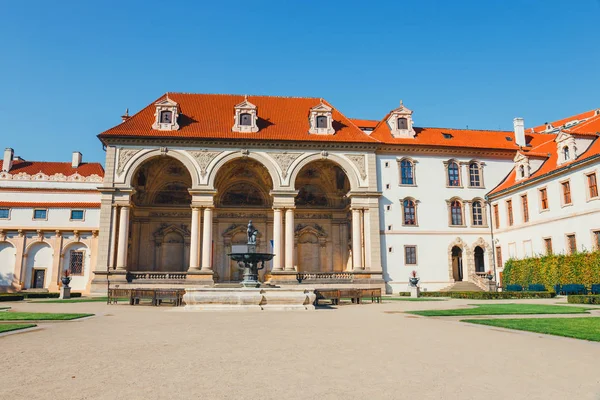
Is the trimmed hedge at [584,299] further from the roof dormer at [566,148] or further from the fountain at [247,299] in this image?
the fountain at [247,299]

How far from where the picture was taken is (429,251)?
3828 cm

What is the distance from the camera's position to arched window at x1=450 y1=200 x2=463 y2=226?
39312 mm

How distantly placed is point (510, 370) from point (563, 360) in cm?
130

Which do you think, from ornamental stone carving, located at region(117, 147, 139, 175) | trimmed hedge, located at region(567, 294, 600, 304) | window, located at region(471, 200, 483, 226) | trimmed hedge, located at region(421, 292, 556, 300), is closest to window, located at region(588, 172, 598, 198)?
trimmed hedge, located at region(421, 292, 556, 300)

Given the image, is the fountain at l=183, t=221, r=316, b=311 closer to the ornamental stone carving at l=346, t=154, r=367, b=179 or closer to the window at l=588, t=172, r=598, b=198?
the ornamental stone carving at l=346, t=154, r=367, b=179

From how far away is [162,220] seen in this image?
4169 centimetres

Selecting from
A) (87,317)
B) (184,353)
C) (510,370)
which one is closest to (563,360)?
(510,370)

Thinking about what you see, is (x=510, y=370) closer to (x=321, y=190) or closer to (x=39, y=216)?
(x=321, y=190)

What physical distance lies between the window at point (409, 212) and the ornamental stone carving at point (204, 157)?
1566 cm

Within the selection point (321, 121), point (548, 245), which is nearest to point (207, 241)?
point (321, 121)

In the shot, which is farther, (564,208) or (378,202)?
(378,202)

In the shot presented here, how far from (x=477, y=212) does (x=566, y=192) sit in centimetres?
921

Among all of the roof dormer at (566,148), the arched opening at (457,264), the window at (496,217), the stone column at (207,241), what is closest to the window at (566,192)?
the roof dormer at (566,148)

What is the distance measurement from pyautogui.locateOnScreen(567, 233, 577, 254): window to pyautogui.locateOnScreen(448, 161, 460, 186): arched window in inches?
425
